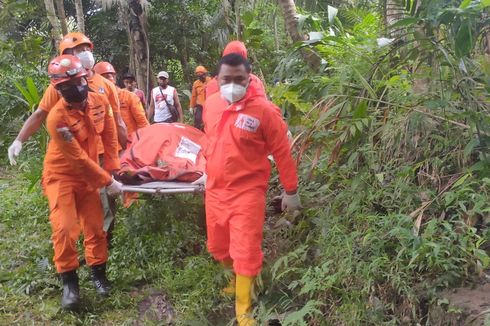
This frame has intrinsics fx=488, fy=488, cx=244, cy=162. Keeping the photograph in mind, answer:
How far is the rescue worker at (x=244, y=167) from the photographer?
302 cm

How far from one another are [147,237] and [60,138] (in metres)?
1.35

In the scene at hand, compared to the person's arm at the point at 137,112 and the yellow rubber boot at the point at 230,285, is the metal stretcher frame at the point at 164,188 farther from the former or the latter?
the person's arm at the point at 137,112

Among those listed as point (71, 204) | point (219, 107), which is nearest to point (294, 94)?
point (219, 107)

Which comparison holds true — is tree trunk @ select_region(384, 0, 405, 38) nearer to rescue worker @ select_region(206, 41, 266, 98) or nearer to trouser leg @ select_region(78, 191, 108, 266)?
rescue worker @ select_region(206, 41, 266, 98)

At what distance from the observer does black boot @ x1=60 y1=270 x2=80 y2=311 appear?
3396 mm

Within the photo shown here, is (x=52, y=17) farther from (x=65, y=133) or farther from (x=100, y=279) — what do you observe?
(x=100, y=279)

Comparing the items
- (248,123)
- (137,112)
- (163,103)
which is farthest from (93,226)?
(163,103)

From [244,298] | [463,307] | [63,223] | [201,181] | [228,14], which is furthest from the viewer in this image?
[228,14]

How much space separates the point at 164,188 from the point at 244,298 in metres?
1.14

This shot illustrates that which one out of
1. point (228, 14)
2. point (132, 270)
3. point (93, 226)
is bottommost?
point (132, 270)

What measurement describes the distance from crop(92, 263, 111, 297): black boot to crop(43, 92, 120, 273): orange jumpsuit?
5 cm

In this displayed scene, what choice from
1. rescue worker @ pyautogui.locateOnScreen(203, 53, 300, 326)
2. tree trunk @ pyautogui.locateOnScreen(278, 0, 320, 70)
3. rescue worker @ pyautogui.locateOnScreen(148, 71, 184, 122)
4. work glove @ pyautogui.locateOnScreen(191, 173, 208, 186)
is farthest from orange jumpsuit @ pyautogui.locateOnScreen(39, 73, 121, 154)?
rescue worker @ pyautogui.locateOnScreen(148, 71, 184, 122)

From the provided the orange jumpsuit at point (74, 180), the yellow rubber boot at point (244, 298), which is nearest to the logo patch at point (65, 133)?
the orange jumpsuit at point (74, 180)

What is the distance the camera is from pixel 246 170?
309 centimetres
